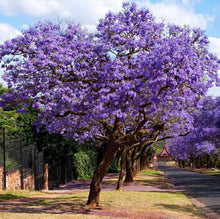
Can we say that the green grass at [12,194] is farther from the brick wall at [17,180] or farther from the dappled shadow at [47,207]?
the dappled shadow at [47,207]

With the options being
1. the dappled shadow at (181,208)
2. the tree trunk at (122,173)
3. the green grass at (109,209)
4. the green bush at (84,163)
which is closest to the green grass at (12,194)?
the green grass at (109,209)

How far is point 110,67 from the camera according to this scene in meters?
12.2

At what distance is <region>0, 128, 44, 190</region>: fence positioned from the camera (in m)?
17.6

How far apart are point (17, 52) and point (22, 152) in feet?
29.0

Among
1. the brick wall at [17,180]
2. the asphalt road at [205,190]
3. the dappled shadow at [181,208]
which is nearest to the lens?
the dappled shadow at [181,208]

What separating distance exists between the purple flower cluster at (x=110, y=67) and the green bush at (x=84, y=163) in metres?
19.6

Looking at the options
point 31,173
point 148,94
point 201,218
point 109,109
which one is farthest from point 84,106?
point 31,173

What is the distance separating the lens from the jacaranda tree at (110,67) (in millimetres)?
11500

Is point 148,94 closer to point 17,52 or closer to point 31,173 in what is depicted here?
point 17,52

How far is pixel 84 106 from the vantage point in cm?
1316

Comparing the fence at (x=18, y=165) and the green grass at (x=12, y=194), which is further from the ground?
the fence at (x=18, y=165)

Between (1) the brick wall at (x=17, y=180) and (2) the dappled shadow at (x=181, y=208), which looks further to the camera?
(1) the brick wall at (x=17, y=180)

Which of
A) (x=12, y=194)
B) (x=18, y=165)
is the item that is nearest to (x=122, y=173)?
(x=18, y=165)

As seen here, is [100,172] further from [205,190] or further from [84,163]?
[84,163]
